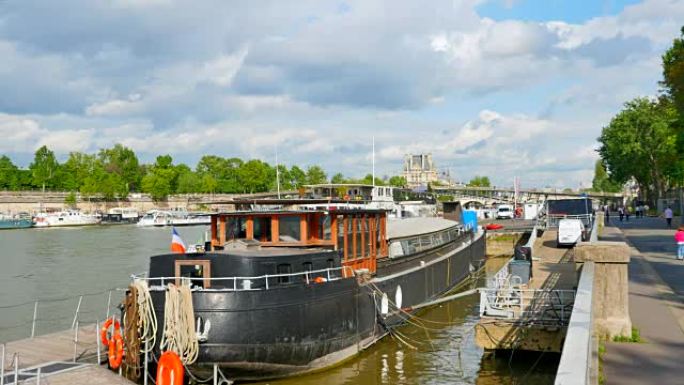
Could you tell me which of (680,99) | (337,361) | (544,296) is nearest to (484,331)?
(544,296)

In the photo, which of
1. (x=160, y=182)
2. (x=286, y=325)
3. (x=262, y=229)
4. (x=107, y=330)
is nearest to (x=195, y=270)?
(x=107, y=330)

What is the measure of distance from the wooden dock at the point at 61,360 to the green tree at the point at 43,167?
145 m

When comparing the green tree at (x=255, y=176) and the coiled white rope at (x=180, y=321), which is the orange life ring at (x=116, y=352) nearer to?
the coiled white rope at (x=180, y=321)

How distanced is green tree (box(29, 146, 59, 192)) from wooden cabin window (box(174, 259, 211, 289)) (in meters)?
148

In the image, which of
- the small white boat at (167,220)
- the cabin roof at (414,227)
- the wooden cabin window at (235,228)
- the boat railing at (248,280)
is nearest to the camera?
the boat railing at (248,280)

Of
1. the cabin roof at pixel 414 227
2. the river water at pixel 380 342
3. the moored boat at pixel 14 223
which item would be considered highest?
the cabin roof at pixel 414 227

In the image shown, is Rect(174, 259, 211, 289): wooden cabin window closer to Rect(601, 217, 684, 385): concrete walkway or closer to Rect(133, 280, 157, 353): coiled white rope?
Rect(133, 280, 157, 353): coiled white rope

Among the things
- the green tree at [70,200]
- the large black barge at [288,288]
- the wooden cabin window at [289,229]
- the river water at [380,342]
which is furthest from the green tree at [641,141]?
the green tree at [70,200]

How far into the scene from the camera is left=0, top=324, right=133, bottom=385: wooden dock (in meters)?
14.1

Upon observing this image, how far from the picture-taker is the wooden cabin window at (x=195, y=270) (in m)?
16.4

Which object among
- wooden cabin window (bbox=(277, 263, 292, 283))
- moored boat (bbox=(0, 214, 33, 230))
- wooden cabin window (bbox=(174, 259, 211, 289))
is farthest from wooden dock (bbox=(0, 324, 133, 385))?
moored boat (bbox=(0, 214, 33, 230))

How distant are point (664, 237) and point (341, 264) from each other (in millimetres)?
26213

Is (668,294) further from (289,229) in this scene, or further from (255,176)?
(255,176)

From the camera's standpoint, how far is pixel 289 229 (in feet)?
66.1
